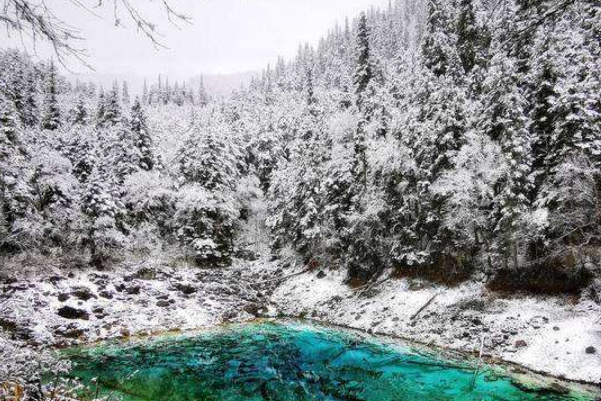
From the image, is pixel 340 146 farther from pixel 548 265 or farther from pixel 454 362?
pixel 454 362

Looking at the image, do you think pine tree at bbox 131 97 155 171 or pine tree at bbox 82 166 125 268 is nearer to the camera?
pine tree at bbox 82 166 125 268

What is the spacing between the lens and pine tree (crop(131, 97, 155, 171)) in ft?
114

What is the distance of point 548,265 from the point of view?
1467cm

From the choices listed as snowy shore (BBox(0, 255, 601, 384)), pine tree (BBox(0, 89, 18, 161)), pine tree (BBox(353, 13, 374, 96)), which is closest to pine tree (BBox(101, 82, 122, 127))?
pine tree (BBox(0, 89, 18, 161))

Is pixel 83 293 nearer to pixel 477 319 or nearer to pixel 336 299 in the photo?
pixel 336 299

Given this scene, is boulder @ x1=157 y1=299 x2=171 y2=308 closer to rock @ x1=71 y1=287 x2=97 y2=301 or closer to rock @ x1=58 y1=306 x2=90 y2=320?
rock @ x1=71 y1=287 x2=97 y2=301

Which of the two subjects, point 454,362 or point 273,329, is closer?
point 454,362

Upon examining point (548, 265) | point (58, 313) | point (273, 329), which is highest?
point (548, 265)

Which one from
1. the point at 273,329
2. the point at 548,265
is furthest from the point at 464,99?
the point at 273,329

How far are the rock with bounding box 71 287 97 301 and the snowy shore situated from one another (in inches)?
1.8

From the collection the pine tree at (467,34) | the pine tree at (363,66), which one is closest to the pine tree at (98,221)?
the pine tree at (363,66)

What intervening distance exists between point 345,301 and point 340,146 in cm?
1093

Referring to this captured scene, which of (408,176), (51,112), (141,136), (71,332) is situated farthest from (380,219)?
(51,112)

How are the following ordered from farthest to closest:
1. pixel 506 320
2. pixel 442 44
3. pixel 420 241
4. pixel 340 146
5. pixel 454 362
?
pixel 340 146, pixel 442 44, pixel 420 241, pixel 506 320, pixel 454 362
